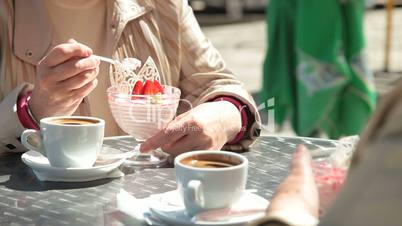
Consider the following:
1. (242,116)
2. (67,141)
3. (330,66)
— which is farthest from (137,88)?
(330,66)

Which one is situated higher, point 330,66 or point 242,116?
point 242,116

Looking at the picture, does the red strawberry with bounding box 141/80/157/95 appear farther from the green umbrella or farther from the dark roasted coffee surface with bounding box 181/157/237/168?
the green umbrella

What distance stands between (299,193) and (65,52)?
2.88 ft

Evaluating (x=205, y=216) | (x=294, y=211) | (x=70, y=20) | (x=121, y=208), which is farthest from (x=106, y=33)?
(x=294, y=211)

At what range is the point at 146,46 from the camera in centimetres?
237

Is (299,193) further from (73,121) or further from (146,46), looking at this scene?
Result: (146,46)

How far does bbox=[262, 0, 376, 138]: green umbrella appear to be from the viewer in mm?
3834

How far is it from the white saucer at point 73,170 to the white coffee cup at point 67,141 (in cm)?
2

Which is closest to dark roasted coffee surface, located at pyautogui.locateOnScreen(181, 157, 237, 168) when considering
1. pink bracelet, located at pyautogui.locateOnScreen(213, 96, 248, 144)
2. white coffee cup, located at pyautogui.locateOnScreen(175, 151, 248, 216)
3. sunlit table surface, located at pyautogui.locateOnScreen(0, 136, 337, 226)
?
white coffee cup, located at pyautogui.locateOnScreen(175, 151, 248, 216)

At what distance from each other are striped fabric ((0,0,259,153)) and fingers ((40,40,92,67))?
386mm

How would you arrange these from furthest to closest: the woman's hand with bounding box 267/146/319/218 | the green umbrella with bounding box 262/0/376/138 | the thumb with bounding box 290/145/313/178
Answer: the green umbrella with bounding box 262/0/376/138, the thumb with bounding box 290/145/313/178, the woman's hand with bounding box 267/146/319/218

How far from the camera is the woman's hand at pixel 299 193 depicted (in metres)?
1.04

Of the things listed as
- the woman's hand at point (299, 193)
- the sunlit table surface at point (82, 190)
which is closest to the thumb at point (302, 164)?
the woman's hand at point (299, 193)

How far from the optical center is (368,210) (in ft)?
2.47
